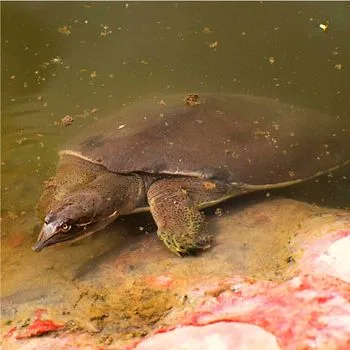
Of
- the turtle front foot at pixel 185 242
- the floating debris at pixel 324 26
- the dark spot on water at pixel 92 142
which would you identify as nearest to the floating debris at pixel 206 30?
the floating debris at pixel 324 26

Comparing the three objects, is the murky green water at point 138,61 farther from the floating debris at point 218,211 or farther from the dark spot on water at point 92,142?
the floating debris at point 218,211

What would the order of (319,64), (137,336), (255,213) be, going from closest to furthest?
1. (137,336)
2. (255,213)
3. (319,64)

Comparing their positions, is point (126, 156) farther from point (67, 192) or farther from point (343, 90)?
point (343, 90)

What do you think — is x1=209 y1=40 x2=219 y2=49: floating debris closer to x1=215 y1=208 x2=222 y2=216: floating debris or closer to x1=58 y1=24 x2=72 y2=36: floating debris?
x1=58 y1=24 x2=72 y2=36: floating debris

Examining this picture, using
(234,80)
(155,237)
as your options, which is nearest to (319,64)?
(234,80)

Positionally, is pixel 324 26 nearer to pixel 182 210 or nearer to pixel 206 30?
pixel 206 30
